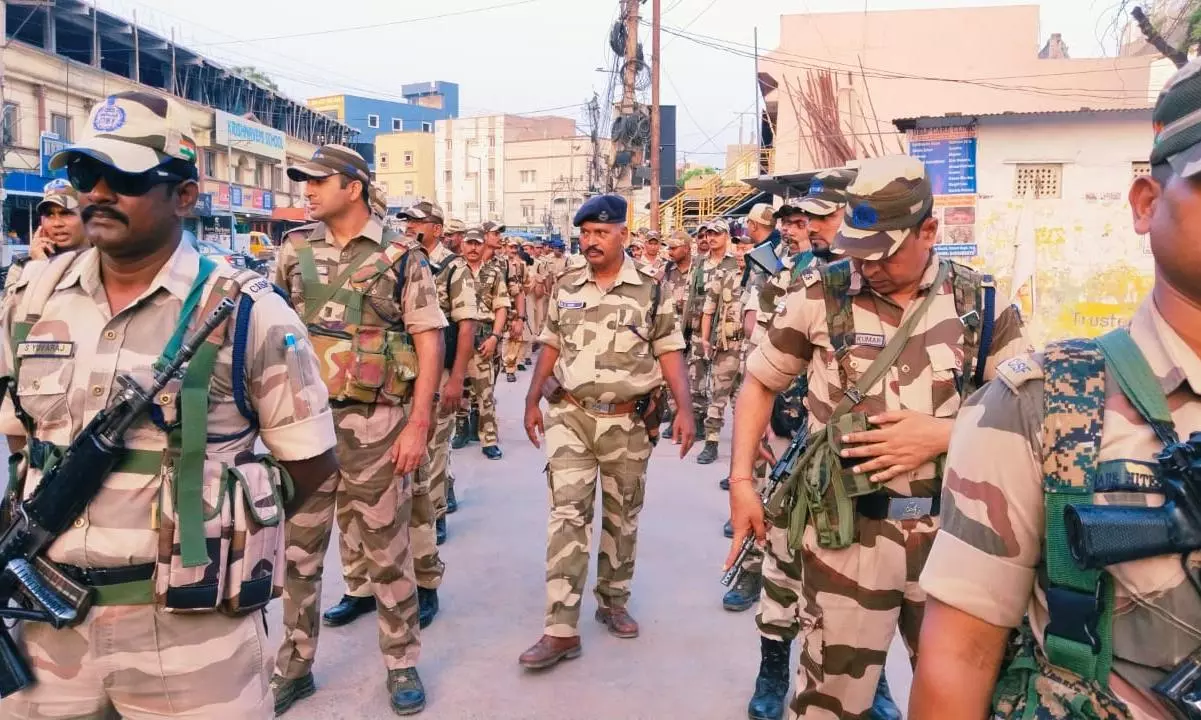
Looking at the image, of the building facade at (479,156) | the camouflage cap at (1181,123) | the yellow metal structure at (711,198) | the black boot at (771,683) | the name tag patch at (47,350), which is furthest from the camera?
the building facade at (479,156)

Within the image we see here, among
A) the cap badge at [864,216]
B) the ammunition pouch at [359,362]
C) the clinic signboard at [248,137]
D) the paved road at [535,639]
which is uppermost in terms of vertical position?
the clinic signboard at [248,137]

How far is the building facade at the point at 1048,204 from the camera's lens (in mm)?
11477

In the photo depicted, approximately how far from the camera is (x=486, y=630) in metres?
4.35

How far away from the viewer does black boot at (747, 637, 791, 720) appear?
3488 mm

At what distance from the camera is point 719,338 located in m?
8.15

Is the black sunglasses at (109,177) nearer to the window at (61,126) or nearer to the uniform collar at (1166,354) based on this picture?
the uniform collar at (1166,354)

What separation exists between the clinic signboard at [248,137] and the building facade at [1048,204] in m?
31.7

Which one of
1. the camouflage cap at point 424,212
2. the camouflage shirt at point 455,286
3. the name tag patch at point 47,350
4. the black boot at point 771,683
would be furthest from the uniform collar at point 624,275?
the camouflage cap at point 424,212

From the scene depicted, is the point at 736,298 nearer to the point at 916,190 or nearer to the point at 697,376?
the point at 697,376

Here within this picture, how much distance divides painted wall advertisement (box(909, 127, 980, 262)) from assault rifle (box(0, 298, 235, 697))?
37.9ft

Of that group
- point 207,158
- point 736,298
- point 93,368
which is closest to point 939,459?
point 93,368

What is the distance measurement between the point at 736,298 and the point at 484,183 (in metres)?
61.2

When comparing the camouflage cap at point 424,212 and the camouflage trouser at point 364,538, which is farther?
the camouflage cap at point 424,212

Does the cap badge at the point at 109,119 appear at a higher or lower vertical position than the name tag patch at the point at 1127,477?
higher
